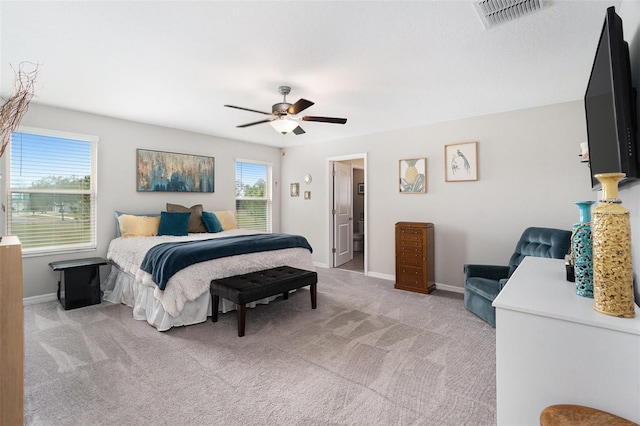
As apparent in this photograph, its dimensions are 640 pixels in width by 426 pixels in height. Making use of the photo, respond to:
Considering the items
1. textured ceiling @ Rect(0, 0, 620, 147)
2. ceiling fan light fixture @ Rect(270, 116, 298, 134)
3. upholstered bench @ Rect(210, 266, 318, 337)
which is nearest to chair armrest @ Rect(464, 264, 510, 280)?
upholstered bench @ Rect(210, 266, 318, 337)

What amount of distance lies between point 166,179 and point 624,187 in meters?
5.29

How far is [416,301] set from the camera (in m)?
3.90

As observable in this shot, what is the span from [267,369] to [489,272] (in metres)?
2.70

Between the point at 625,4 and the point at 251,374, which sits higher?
the point at 625,4

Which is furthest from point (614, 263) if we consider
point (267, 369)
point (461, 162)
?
point (461, 162)

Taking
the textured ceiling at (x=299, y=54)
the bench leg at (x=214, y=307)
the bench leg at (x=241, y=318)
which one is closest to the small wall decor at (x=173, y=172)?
the textured ceiling at (x=299, y=54)

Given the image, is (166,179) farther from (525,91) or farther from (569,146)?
(569,146)

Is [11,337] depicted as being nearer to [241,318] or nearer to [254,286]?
[241,318]

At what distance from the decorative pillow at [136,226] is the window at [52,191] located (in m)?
0.43

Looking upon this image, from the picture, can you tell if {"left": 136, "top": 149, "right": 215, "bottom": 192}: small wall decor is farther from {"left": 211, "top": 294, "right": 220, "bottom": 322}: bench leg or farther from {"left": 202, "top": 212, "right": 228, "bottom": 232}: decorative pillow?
{"left": 211, "top": 294, "right": 220, "bottom": 322}: bench leg

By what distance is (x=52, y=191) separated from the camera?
389 centimetres

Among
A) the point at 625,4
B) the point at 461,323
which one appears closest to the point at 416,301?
the point at 461,323

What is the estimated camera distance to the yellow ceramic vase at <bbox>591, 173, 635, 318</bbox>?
998 millimetres

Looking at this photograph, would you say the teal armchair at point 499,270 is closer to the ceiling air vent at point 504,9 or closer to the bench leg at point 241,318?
the ceiling air vent at point 504,9
